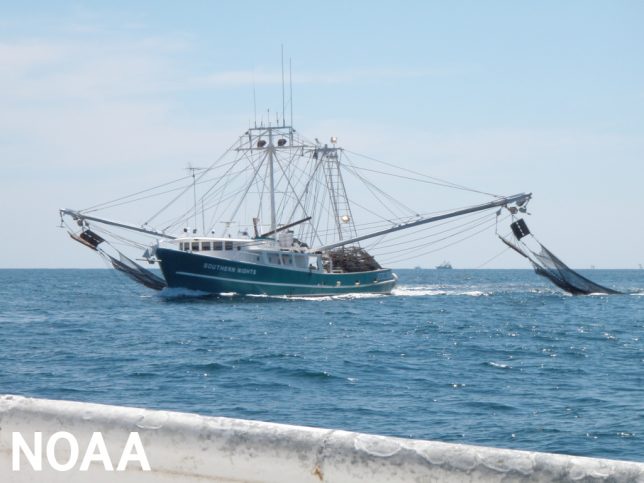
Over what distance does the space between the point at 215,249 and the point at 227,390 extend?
96.0 feet

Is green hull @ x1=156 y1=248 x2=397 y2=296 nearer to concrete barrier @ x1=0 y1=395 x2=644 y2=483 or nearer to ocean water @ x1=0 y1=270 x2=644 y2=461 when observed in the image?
ocean water @ x1=0 y1=270 x2=644 y2=461

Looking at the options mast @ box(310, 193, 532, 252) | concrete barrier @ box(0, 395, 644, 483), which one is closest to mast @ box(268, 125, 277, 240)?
mast @ box(310, 193, 532, 252)

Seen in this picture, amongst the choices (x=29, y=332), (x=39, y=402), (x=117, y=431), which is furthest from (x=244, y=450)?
(x=29, y=332)

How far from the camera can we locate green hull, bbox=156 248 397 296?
45.3 metres

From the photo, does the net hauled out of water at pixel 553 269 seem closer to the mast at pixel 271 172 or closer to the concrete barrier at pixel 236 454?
the mast at pixel 271 172

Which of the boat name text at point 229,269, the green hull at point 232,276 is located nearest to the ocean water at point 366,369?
the boat name text at point 229,269

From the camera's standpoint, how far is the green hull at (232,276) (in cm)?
4531

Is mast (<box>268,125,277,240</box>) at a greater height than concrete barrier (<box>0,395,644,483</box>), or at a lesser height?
greater

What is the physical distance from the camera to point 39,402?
392cm

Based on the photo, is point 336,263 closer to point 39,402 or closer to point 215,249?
point 215,249

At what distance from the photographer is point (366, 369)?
2061cm

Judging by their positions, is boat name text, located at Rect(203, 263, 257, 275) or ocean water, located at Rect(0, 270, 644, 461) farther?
boat name text, located at Rect(203, 263, 257, 275)

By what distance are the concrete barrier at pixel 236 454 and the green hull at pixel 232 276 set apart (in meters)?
41.5

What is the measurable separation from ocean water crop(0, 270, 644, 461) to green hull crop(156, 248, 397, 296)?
4.78 m
